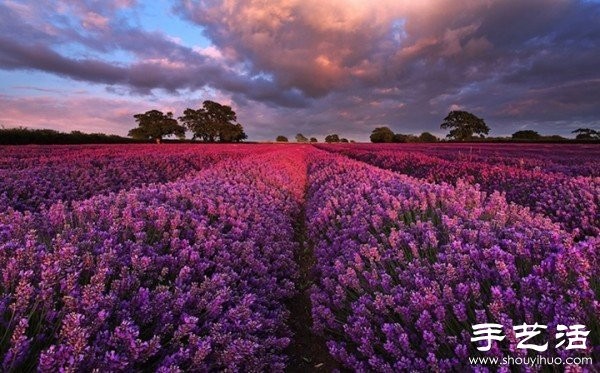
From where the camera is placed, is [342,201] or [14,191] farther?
[14,191]

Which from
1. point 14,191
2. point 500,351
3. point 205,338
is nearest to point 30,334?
point 205,338

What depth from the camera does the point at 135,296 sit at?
6.71 feet

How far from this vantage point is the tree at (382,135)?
76269 mm

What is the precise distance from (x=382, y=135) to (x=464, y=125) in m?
15.5

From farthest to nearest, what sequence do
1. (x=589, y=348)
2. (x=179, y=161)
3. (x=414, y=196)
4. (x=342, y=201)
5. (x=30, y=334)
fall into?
1. (x=179, y=161)
2. (x=342, y=201)
3. (x=414, y=196)
4. (x=30, y=334)
5. (x=589, y=348)

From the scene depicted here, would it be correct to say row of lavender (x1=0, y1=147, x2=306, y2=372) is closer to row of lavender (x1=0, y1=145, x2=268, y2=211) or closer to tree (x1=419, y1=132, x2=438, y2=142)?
row of lavender (x1=0, y1=145, x2=268, y2=211)

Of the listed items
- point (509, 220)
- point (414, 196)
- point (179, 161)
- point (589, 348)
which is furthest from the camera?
point (179, 161)

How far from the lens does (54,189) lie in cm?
711

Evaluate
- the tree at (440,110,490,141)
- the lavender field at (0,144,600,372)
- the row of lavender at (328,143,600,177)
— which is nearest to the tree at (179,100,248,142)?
the tree at (440,110,490,141)

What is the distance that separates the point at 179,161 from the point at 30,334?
12198 mm

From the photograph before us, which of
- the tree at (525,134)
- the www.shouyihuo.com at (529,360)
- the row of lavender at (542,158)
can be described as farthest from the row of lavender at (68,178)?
the tree at (525,134)

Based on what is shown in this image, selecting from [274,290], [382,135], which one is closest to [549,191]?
[274,290]

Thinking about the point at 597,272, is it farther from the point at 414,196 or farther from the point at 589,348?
the point at 414,196

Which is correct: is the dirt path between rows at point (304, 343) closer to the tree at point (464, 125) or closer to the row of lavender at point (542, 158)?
the row of lavender at point (542, 158)
